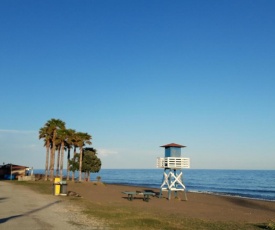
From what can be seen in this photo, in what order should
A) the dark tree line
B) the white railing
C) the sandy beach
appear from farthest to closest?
the dark tree line → the white railing → the sandy beach

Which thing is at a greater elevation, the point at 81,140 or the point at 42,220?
the point at 81,140

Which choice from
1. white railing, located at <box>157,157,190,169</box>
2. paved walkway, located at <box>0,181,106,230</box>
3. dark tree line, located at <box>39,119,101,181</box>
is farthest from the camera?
dark tree line, located at <box>39,119,101,181</box>

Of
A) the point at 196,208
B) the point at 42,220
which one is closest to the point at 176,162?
the point at 196,208

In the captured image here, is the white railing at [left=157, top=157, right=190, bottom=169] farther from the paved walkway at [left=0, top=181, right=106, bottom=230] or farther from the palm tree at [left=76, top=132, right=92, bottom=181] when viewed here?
the palm tree at [left=76, top=132, right=92, bottom=181]

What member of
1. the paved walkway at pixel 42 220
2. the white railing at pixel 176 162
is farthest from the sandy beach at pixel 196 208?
the paved walkway at pixel 42 220

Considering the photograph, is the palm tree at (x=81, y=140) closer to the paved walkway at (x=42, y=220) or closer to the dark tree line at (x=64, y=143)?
the dark tree line at (x=64, y=143)

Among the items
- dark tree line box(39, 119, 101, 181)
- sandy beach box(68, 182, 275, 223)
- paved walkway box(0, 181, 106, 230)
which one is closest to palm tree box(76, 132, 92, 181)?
dark tree line box(39, 119, 101, 181)

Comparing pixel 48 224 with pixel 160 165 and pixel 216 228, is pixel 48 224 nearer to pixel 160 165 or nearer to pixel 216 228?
pixel 216 228

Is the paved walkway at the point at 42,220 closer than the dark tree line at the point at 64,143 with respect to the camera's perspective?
Yes

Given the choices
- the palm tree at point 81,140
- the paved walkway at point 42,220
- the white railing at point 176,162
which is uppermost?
the palm tree at point 81,140

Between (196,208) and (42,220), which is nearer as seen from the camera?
(42,220)

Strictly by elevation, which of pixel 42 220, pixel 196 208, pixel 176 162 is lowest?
pixel 196 208

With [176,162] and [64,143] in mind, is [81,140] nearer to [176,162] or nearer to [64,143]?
[64,143]

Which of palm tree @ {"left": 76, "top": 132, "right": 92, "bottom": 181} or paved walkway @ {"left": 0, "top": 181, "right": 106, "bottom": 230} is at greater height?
palm tree @ {"left": 76, "top": 132, "right": 92, "bottom": 181}
